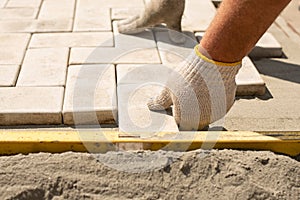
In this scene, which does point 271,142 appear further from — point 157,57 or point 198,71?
point 157,57

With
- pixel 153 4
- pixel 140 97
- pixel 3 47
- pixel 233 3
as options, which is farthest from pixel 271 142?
pixel 3 47

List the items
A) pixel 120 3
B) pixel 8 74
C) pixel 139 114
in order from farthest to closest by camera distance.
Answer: pixel 120 3 < pixel 8 74 < pixel 139 114

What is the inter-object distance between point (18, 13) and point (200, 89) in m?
1.82

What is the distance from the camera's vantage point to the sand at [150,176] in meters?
1.60

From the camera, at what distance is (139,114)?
Answer: 217cm

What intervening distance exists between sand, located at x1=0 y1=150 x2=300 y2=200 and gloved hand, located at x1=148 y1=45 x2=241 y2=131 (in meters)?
0.26

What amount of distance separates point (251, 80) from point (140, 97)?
25.2 inches

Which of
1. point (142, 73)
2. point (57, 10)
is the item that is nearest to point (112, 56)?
point (142, 73)

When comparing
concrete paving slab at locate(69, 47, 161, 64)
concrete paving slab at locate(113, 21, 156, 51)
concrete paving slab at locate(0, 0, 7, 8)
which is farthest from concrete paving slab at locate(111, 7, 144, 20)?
concrete paving slab at locate(0, 0, 7, 8)

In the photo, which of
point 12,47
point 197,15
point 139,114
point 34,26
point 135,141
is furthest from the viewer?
point 197,15

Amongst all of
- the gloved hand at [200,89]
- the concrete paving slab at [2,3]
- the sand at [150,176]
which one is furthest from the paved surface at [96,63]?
the sand at [150,176]

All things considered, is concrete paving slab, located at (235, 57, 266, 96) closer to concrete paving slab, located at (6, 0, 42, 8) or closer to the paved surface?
the paved surface

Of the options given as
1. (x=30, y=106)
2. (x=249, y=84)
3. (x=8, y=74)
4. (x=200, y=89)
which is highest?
(x=200, y=89)

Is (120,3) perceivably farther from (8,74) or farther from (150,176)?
(150,176)
